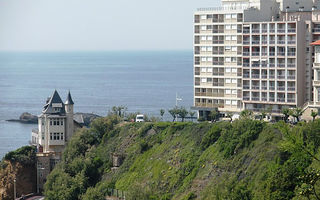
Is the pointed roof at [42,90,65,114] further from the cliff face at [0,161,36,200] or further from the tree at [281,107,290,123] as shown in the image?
the tree at [281,107,290,123]

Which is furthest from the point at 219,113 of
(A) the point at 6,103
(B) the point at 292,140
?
(A) the point at 6,103

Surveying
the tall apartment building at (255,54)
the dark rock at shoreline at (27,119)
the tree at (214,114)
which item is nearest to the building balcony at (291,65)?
the tall apartment building at (255,54)

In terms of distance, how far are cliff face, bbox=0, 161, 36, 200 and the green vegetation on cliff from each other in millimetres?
4475

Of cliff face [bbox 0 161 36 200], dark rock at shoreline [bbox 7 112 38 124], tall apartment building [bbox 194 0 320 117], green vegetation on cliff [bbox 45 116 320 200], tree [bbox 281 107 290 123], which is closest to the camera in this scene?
green vegetation on cliff [bbox 45 116 320 200]

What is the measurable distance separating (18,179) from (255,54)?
1112 inches

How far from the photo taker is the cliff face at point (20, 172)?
8144cm

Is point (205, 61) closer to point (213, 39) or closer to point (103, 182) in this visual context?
point (213, 39)

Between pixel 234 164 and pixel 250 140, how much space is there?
2.84 metres

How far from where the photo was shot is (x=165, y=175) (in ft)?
236

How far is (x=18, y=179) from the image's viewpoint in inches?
3226

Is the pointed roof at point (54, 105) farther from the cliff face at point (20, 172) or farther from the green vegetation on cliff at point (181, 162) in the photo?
the cliff face at point (20, 172)

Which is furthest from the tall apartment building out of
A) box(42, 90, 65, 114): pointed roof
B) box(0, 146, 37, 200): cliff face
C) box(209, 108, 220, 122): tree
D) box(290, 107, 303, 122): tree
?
box(0, 146, 37, 200): cliff face

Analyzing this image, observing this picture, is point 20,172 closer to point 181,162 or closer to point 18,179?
point 18,179

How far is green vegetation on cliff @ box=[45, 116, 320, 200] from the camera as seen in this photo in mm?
60125
